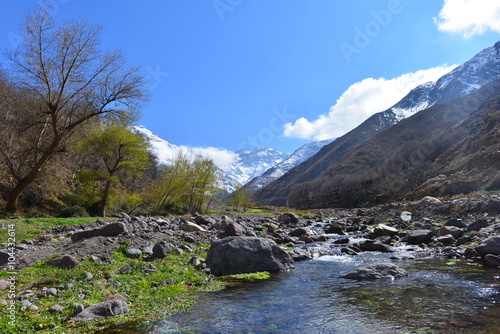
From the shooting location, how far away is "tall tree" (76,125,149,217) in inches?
1305

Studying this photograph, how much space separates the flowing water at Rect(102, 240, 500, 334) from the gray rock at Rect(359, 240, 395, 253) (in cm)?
565

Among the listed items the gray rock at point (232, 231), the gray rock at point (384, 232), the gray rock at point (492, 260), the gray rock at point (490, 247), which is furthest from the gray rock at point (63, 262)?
the gray rock at point (384, 232)

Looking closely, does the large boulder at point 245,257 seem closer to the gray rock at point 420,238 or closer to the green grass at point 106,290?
the green grass at point 106,290

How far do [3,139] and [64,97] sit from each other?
8529 millimetres

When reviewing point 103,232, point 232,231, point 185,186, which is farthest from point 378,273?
point 185,186

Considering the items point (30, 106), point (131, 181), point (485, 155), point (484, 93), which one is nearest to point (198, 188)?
point (131, 181)

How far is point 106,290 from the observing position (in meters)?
8.12

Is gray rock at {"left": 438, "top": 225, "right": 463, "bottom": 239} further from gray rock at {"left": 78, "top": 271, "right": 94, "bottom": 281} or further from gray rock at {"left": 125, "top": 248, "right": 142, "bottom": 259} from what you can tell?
gray rock at {"left": 78, "top": 271, "right": 94, "bottom": 281}

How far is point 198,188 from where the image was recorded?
50.7 metres

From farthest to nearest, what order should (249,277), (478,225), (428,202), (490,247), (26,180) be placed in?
(428,202)
(26,180)
(478,225)
(490,247)
(249,277)

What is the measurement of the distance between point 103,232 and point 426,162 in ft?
372

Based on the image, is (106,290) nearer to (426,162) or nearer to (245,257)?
(245,257)

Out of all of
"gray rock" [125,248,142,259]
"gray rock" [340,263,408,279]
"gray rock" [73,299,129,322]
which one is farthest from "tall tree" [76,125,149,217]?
"gray rock" [340,263,408,279]

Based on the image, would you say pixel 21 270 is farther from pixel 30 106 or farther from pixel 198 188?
pixel 198 188
